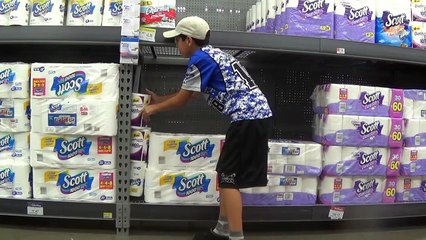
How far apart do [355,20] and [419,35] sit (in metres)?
0.44

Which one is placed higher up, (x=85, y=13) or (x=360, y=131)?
(x=85, y=13)

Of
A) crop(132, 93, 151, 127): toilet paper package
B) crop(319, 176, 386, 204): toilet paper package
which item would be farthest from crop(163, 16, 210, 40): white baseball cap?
crop(319, 176, 386, 204): toilet paper package

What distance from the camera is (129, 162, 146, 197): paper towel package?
5.62 feet

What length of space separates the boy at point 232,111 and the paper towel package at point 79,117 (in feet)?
1.02

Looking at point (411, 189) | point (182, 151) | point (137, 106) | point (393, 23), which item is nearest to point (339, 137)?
point (411, 189)

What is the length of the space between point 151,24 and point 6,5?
746mm

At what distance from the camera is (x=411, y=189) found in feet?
6.33

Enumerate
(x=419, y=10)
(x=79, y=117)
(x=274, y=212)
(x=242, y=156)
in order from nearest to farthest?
1. (x=242, y=156)
2. (x=79, y=117)
3. (x=274, y=212)
4. (x=419, y=10)

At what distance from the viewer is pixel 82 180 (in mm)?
1695

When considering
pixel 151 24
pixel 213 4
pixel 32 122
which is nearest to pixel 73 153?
pixel 32 122

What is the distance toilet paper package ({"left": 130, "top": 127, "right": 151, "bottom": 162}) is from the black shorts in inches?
17.3

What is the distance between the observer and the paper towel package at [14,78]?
66.1 inches

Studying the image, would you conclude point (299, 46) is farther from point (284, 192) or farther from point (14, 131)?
point (14, 131)

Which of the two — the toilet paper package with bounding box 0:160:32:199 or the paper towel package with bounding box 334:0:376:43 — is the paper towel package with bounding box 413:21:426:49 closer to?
the paper towel package with bounding box 334:0:376:43
